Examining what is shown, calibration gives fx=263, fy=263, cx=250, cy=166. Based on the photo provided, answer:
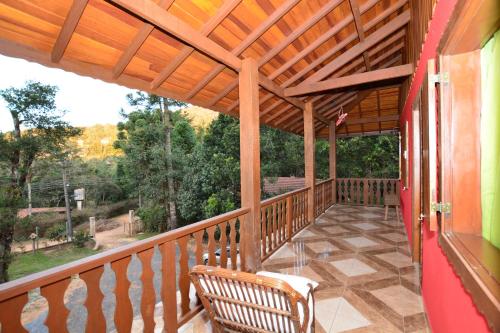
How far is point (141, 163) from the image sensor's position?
15.8 meters

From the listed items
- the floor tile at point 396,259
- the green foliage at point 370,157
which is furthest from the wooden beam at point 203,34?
the green foliage at point 370,157

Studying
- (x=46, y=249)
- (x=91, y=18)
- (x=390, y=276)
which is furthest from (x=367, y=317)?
(x=46, y=249)

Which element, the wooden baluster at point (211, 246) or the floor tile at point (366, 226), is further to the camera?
the floor tile at point (366, 226)

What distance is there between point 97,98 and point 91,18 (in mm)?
37041

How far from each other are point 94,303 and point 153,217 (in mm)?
16561

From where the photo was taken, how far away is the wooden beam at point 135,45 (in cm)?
219

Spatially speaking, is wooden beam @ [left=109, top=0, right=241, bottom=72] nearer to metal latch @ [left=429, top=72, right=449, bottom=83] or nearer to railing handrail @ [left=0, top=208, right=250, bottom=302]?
railing handrail @ [left=0, top=208, right=250, bottom=302]

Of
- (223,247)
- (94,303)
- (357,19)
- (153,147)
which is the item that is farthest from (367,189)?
(153,147)

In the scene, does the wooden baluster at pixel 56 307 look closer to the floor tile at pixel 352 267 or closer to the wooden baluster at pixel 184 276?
the wooden baluster at pixel 184 276

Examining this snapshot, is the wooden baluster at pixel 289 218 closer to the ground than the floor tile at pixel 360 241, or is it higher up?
higher up

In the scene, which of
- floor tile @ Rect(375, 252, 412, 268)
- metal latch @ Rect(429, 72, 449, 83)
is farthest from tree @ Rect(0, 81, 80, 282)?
metal latch @ Rect(429, 72, 449, 83)

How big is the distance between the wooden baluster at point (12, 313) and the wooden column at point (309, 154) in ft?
17.1

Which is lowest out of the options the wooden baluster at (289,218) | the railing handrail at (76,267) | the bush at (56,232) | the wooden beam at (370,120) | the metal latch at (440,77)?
the bush at (56,232)

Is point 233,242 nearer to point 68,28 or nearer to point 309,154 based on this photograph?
point 68,28
